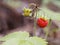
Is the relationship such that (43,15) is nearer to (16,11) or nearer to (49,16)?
(49,16)

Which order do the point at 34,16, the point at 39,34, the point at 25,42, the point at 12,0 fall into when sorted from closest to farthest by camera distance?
1. the point at 25,42
2. the point at 34,16
3. the point at 39,34
4. the point at 12,0

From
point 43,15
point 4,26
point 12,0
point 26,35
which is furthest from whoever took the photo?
point 12,0

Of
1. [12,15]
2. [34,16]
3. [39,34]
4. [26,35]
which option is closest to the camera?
[26,35]

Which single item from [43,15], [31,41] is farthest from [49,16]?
[31,41]

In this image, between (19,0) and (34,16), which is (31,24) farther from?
(34,16)

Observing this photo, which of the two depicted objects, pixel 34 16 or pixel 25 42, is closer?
pixel 25 42

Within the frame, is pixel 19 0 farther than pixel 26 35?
Yes

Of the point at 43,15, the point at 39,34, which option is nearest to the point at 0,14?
the point at 39,34

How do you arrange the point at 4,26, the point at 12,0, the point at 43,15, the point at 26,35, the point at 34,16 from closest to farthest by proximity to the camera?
1. the point at 26,35
2. the point at 34,16
3. the point at 43,15
4. the point at 4,26
5. the point at 12,0

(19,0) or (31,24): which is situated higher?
(19,0)
